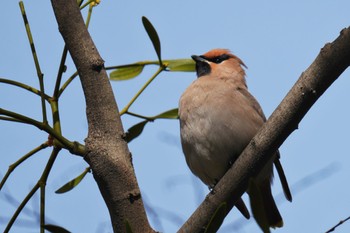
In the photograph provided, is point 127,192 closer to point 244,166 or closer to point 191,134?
point 244,166

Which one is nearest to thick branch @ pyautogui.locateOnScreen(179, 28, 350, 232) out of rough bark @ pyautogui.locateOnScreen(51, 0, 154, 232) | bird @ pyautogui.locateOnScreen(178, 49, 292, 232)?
rough bark @ pyautogui.locateOnScreen(51, 0, 154, 232)

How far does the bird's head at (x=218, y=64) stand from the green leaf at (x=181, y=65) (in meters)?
0.90

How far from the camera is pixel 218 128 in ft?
13.7

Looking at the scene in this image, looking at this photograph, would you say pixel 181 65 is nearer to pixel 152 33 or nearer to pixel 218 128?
pixel 152 33

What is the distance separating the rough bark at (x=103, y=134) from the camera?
2352mm

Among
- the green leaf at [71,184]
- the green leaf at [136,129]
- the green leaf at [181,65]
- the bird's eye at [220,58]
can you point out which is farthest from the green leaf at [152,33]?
the bird's eye at [220,58]

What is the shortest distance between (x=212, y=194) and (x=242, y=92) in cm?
233

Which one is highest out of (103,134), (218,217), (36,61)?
(36,61)

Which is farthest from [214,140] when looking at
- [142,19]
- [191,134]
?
[142,19]

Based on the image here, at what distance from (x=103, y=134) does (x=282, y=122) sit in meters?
0.72

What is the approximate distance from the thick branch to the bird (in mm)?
1612

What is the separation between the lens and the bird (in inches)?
164

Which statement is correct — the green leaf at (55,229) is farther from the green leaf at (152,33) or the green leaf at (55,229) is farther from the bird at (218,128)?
the bird at (218,128)

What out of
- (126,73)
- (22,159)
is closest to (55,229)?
(22,159)
